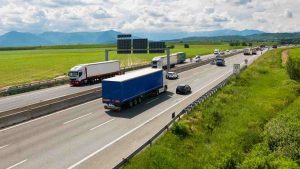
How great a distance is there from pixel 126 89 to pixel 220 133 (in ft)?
37.8

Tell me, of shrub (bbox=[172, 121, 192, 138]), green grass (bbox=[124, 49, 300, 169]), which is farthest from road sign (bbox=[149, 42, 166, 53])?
shrub (bbox=[172, 121, 192, 138])

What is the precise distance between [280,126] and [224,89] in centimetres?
1923

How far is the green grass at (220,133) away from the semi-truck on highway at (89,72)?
78.0 ft

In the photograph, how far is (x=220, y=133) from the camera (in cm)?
2750

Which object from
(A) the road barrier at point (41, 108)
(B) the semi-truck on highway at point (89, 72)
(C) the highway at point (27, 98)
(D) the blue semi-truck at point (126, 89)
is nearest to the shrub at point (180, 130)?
(D) the blue semi-truck at point (126, 89)

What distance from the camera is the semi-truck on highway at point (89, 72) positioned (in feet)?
182

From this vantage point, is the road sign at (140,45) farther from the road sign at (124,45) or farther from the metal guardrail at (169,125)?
the metal guardrail at (169,125)

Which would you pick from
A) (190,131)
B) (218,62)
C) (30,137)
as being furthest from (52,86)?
(218,62)

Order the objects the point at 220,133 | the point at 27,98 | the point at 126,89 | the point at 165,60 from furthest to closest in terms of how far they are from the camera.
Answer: the point at 165,60, the point at 27,98, the point at 126,89, the point at 220,133

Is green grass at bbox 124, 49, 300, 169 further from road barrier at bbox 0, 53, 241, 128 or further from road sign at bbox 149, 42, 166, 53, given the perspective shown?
road sign at bbox 149, 42, 166, 53

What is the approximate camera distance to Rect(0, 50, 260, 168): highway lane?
Answer: 2105 cm

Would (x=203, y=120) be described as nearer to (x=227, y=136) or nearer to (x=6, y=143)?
(x=227, y=136)

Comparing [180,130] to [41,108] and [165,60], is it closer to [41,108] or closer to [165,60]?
[41,108]

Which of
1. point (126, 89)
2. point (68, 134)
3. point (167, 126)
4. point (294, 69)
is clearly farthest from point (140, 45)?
point (167, 126)
